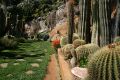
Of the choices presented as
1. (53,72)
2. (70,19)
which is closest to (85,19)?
(70,19)

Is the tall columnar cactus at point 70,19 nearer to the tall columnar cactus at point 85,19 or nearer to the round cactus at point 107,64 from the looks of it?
the tall columnar cactus at point 85,19

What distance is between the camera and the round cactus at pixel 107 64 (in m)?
6.88

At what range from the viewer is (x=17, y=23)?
44031mm

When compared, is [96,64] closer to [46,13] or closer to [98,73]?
[98,73]

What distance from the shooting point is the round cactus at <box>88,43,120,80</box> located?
22.6 ft

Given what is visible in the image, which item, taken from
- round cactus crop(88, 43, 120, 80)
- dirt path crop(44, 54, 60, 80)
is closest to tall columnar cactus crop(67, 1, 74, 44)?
dirt path crop(44, 54, 60, 80)

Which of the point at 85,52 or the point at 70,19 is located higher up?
the point at 70,19

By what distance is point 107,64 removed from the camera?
6.95 metres

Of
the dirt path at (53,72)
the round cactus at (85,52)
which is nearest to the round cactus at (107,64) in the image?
the round cactus at (85,52)

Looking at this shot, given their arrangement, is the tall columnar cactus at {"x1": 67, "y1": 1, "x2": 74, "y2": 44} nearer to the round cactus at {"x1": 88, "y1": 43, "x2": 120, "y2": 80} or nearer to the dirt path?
the dirt path

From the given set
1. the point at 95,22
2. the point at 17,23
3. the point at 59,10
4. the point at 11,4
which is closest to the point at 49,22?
the point at 59,10

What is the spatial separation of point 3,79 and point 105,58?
21.2ft

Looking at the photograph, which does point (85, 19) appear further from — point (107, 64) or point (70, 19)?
point (107, 64)

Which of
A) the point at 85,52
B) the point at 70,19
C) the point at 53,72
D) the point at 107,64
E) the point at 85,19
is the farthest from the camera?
the point at 70,19
